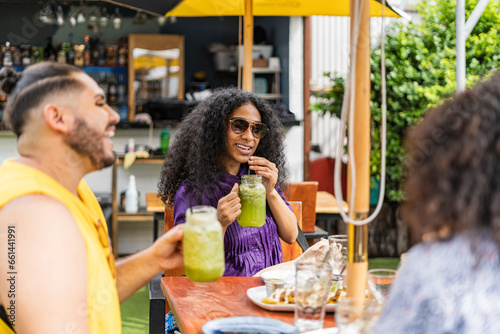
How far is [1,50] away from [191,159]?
5.65 metres

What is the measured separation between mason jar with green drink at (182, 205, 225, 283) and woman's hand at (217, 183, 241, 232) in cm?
76

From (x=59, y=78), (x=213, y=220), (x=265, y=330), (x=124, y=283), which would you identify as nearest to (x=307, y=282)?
(x=265, y=330)

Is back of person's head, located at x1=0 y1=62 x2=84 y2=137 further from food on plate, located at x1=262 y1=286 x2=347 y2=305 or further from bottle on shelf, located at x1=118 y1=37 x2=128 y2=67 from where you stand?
bottle on shelf, located at x1=118 y1=37 x2=128 y2=67

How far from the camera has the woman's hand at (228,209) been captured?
7.53 feet

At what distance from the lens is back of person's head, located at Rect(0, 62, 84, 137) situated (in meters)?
1.45

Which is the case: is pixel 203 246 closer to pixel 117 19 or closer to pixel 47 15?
pixel 117 19

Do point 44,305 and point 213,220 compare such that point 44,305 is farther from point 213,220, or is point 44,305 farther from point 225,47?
point 225,47

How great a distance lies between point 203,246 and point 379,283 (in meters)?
0.46

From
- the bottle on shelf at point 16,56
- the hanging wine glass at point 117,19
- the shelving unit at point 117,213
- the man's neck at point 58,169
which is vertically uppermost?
the hanging wine glass at point 117,19

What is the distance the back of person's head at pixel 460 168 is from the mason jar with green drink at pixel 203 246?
1.97ft

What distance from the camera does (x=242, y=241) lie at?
260 centimetres

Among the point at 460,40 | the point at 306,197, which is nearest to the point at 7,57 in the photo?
the point at 306,197

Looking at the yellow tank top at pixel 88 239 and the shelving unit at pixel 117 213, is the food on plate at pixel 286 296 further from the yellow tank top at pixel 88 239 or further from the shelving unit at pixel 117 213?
the shelving unit at pixel 117 213

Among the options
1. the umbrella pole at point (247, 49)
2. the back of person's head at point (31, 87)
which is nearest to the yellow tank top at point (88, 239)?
the back of person's head at point (31, 87)
